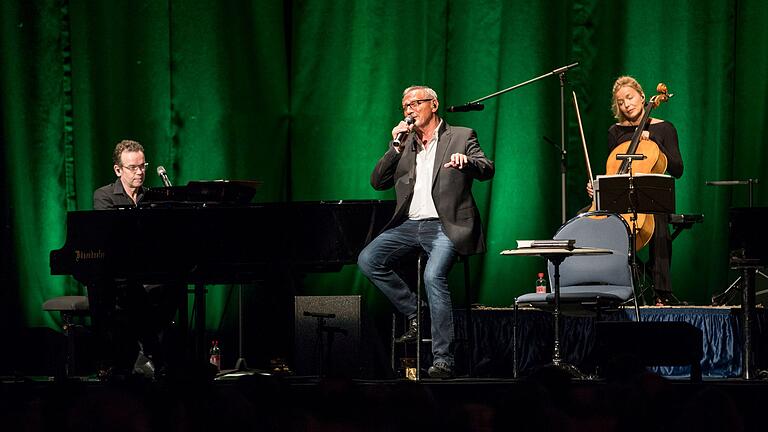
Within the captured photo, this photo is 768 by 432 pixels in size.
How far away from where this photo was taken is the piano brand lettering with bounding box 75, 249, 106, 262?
4.89 m

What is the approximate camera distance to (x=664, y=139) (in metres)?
6.65

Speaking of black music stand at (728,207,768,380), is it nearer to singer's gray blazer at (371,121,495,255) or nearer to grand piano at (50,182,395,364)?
singer's gray blazer at (371,121,495,255)

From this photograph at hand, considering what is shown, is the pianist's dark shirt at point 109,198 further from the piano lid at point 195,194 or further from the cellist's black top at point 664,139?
the cellist's black top at point 664,139

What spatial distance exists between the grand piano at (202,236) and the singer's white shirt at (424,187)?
1.91 feet

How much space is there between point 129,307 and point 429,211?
1.71 meters

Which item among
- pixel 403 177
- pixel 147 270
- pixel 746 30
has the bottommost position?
pixel 147 270

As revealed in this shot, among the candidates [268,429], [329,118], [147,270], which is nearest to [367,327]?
[147,270]

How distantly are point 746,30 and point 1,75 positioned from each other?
5325 millimetres

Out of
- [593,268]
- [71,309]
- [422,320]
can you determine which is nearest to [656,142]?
[593,268]

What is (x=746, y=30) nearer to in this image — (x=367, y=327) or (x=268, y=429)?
(x=367, y=327)

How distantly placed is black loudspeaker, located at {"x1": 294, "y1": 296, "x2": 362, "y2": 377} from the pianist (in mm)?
748

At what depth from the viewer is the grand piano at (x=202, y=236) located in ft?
15.9

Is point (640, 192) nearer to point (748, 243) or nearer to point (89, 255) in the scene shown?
point (748, 243)

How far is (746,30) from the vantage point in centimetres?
724
